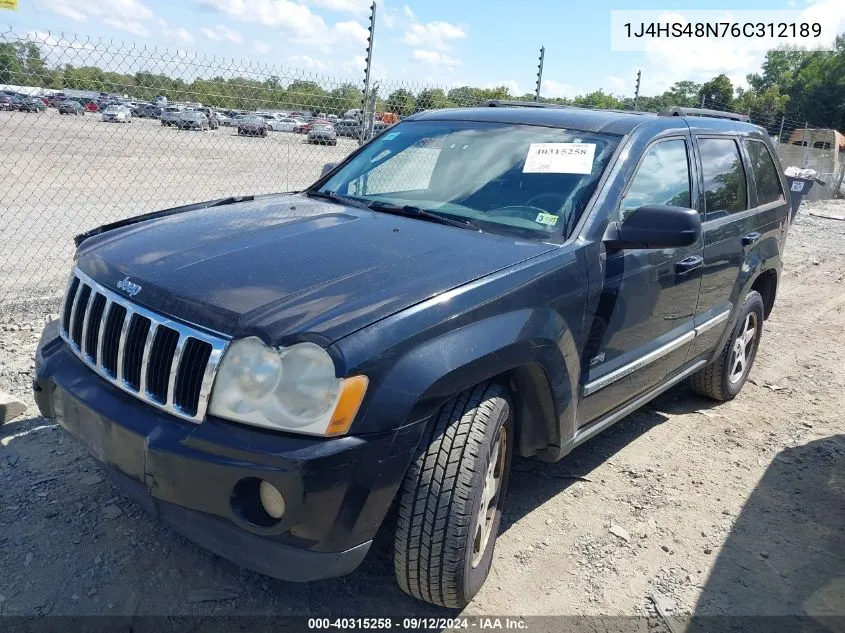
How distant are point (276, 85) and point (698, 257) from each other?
484 centimetres

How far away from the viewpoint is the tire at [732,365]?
14.8 ft

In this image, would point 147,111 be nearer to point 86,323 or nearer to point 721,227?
point 86,323

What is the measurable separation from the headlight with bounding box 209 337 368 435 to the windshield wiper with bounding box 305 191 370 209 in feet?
4.82

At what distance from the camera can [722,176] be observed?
159 inches

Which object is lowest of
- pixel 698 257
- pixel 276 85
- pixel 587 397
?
pixel 587 397

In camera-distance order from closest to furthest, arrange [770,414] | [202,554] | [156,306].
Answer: [156,306], [202,554], [770,414]

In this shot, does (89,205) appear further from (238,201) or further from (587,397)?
(587,397)

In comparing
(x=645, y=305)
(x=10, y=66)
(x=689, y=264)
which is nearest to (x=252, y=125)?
(x=10, y=66)

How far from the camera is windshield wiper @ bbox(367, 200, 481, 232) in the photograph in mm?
3000

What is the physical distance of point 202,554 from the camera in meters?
2.76

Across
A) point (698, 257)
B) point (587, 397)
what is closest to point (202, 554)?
point (587, 397)

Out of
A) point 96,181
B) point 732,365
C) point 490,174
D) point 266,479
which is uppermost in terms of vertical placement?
point 490,174

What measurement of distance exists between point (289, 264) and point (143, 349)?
22.5 inches

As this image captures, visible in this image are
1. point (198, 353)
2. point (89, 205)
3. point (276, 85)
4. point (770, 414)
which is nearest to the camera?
point (198, 353)
